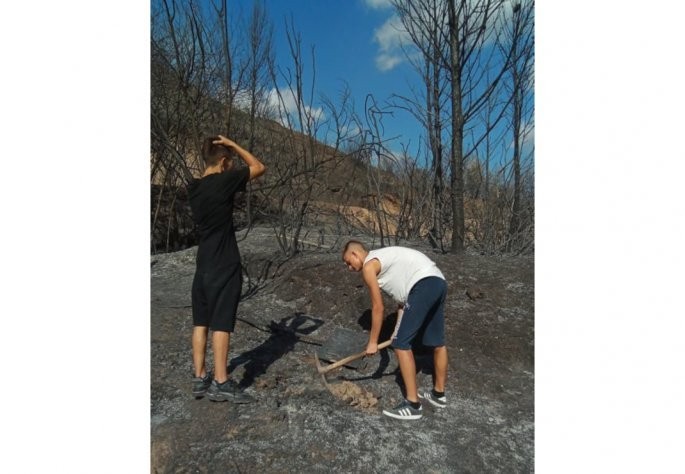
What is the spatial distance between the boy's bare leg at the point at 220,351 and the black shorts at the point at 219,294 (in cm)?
4

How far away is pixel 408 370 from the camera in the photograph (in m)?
2.60

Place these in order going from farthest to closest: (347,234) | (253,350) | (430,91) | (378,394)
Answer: (347,234)
(430,91)
(253,350)
(378,394)

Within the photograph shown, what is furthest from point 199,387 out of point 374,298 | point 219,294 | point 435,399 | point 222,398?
point 435,399

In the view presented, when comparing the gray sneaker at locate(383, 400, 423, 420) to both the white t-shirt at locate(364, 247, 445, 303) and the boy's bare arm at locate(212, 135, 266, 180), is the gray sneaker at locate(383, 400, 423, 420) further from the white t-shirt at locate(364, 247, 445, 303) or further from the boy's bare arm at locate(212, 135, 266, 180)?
the boy's bare arm at locate(212, 135, 266, 180)

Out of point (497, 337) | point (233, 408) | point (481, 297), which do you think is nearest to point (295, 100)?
point (481, 297)

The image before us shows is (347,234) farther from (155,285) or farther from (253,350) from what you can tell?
(253,350)

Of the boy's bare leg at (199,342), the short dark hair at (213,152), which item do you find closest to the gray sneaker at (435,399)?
the boy's bare leg at (199,342)

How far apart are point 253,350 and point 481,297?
2.06 metres

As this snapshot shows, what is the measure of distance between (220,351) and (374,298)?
2.96 feet

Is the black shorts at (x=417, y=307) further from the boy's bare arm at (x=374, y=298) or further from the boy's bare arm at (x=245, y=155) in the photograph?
the boy's bare arm at (x=245, y=155)

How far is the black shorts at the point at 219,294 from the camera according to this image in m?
2.52

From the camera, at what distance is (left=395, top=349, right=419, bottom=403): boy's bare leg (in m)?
2.58

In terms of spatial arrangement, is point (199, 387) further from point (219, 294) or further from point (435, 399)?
point (435, 399)

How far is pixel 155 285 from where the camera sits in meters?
4.92
